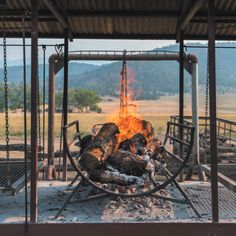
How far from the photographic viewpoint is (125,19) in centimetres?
805

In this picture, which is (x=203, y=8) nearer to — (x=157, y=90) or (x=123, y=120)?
(x=123, y=120)

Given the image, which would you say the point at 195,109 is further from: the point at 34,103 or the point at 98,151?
the point at 34,103

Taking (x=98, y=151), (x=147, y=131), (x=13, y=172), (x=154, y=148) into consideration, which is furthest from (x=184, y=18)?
(x=13, y=172)

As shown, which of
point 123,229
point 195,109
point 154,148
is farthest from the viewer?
point 195,109

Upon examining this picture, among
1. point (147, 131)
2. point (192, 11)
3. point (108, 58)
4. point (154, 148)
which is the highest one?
point (192, 11)

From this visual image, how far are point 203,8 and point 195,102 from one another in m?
3.63

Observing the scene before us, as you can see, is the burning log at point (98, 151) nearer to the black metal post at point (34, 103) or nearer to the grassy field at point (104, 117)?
the black metal post at point (34, 103)

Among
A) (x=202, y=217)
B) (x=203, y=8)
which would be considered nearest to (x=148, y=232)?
(x=202, y=217)

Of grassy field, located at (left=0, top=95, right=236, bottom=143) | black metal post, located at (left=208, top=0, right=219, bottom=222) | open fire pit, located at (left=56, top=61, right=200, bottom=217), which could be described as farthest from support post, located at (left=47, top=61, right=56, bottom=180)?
black metal post, located at (left=208, top=0, right=219, bottom=222)

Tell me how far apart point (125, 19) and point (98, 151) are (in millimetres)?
3220

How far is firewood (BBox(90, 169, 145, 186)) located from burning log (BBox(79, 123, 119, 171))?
0.12 metres

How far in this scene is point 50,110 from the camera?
408 inches

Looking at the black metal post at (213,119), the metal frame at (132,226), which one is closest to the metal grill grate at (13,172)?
the metal frame at (132,226)

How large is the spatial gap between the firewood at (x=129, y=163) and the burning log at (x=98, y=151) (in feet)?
0.46
